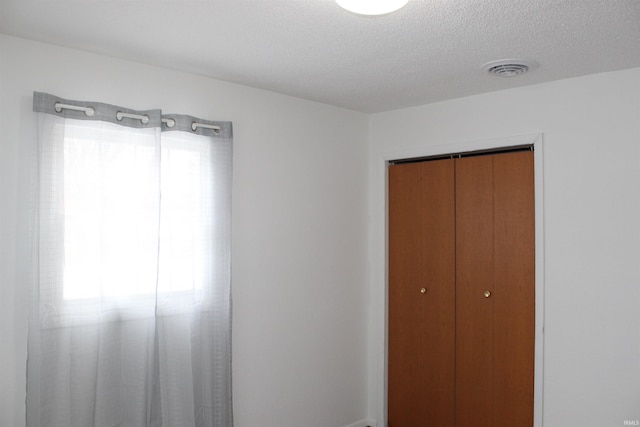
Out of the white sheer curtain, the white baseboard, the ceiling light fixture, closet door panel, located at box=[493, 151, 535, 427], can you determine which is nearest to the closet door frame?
the white baseboard

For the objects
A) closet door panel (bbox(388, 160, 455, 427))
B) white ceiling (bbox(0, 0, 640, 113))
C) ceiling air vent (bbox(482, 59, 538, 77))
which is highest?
white ceiling (bbox(0, 0, 640, 113))

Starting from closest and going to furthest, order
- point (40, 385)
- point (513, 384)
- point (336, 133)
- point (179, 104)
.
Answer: point (40, 385)
point (179, 104)
point (513, 384)
point (336, 133)

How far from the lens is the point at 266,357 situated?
3.61 m

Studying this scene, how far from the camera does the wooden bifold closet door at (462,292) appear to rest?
3.39 meters

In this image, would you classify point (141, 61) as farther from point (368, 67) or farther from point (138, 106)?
point (368, 67)

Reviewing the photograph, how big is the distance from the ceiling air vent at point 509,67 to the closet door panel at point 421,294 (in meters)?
0.86

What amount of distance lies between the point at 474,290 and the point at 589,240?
827mm

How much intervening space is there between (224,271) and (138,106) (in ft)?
3.57

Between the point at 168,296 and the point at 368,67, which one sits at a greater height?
the point at 368,67

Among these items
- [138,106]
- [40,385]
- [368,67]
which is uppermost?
[368,67]

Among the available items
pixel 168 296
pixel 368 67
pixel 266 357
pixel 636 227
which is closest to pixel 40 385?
pixel 168 296

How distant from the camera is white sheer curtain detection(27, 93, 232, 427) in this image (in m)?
2.65

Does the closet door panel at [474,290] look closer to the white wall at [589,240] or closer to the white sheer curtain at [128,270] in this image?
the white wall at [589,240]

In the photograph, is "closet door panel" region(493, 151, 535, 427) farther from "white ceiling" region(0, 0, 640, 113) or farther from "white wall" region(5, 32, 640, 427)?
"white ceiling" region(0, 0, 640, 113)
